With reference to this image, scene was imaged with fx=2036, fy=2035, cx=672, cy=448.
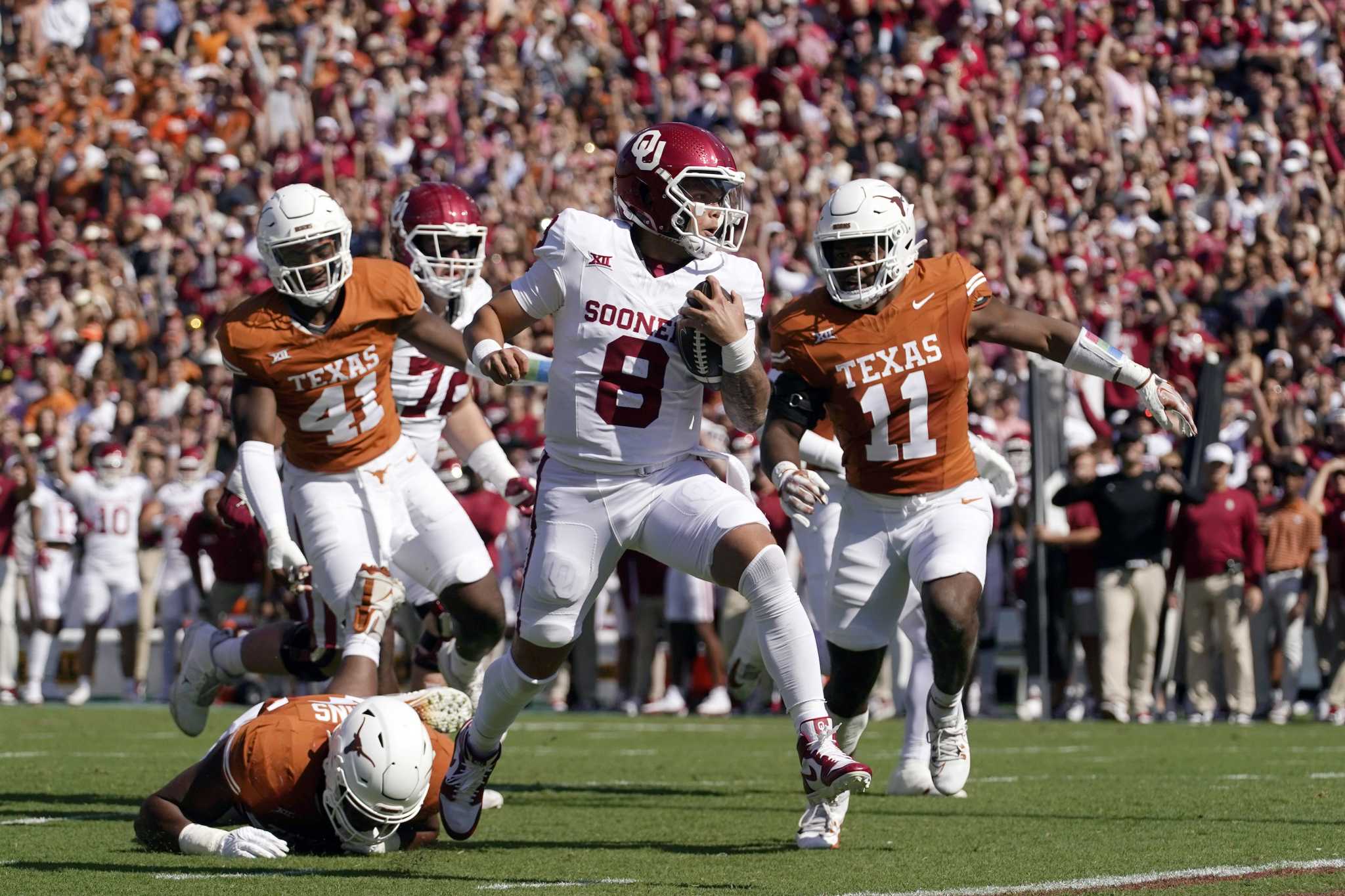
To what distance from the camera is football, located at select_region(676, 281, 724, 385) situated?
5801mm

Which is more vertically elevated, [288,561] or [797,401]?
[797,401]

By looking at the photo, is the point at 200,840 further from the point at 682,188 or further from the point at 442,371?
the point at 442,371

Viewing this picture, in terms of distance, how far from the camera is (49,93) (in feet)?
69.1

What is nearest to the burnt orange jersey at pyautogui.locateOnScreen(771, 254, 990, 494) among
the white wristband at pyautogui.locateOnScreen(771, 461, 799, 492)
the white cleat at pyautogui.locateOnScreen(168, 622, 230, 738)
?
the white wristband at pyautogui.locateOnScreen(771, 461, 799, 492)

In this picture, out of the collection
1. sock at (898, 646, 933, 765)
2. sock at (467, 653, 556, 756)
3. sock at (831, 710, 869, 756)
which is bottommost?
sock at (898, 646, 933, 765)

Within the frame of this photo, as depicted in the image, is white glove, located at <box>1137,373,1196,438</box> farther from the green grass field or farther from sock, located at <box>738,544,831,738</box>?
sock, located at <box>738,544,831,738</box>

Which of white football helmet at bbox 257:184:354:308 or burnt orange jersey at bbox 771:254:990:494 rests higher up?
white football helmet at bbox 257:184:354:308

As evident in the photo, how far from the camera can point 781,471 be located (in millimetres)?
6156

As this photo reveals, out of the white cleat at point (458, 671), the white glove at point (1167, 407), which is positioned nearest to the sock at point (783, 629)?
the white glove at point (1167, 407)

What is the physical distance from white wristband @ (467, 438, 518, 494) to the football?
1.92 metres

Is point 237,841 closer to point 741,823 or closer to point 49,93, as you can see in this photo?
point 741,823

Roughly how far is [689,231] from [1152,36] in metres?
13.9

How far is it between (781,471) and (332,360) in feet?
6.08

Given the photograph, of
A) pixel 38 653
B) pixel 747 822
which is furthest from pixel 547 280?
pixel 38 653
